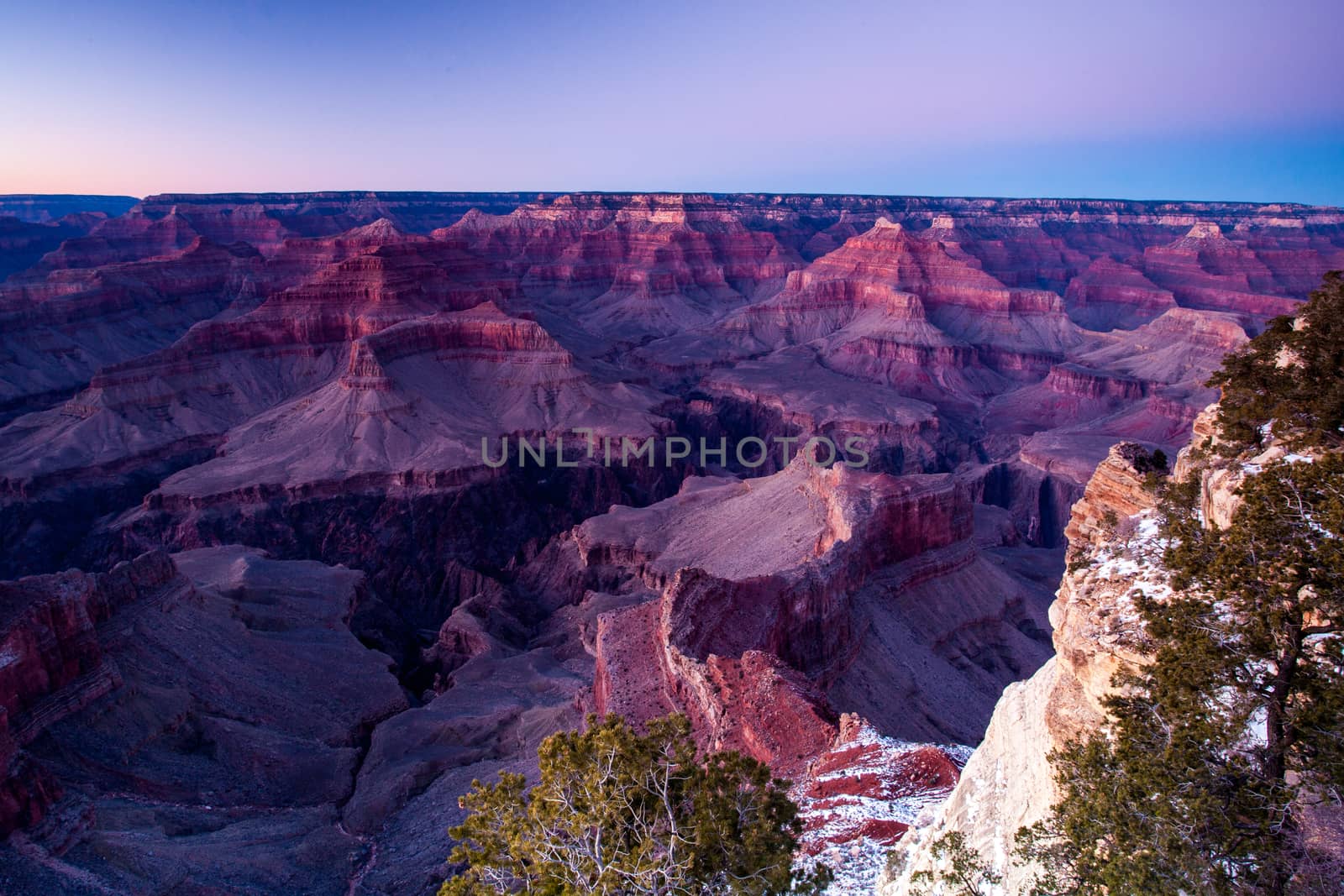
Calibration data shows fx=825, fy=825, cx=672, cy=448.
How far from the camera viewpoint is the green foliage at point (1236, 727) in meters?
9.92

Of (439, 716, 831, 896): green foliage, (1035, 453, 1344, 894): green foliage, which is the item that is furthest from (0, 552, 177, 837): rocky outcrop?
(1035, 453, 1344, 894): green foliage

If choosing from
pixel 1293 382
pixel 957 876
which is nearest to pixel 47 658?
pixel 957 876

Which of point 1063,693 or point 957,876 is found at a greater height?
point 1063,693

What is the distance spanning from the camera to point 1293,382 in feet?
55.0

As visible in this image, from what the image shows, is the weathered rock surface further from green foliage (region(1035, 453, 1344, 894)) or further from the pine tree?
green foliage (region(1035, 453, 1344, 894))

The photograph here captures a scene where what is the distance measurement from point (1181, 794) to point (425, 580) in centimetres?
6149

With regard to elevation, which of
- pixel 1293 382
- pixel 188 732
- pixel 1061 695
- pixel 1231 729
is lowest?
pixel 188 732

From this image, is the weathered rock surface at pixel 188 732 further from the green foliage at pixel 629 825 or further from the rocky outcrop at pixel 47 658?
the green foliage at pixel 629 825

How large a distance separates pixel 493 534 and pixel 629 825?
204 feet

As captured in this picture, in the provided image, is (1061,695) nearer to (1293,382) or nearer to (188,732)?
(1293,382)

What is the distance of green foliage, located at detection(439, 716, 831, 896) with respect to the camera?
1168cm

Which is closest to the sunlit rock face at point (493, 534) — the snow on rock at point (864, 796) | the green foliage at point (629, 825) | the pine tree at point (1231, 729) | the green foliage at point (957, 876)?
the snow on rock at point (864, 796)

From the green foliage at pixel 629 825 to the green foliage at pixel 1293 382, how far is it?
11651mm

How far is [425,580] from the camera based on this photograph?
65750 millimetres
